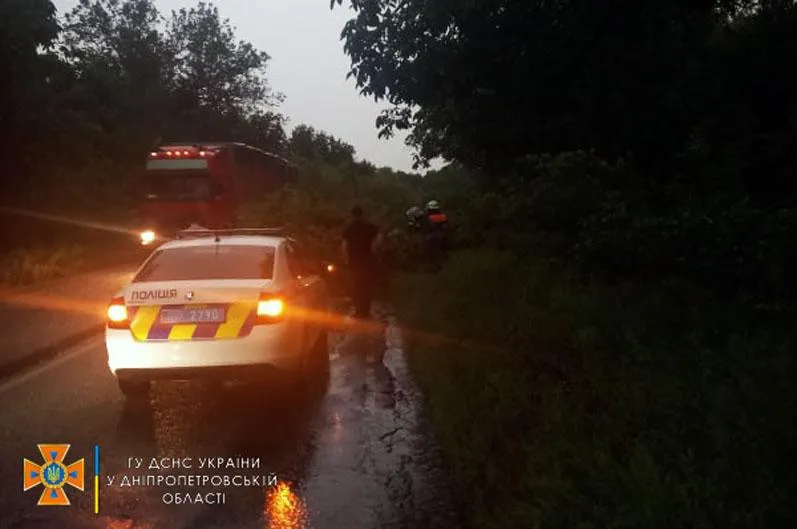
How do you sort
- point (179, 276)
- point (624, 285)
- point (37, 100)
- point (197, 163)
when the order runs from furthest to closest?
point (197, 163)
point (37, 100)
point (624, 285)
point (179, 276)

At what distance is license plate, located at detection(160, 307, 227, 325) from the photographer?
6.65 m

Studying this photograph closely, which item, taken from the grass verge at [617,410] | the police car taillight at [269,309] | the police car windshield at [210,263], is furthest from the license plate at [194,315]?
the grass verge at [617,410]

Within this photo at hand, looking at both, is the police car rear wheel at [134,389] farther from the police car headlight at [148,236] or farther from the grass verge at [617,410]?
the police car headlight at [148,236]

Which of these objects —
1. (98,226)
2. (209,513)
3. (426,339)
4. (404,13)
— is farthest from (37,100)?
(209,513)

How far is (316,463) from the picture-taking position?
18.2ft

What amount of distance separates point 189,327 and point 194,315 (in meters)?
0.11

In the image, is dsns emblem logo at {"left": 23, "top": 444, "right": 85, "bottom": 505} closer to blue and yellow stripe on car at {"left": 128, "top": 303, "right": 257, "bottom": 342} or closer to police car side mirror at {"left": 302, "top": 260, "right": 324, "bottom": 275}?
blue and yellow stripe on car at {"left": 128, "top": 303, "right": 257, "bottom": 342}

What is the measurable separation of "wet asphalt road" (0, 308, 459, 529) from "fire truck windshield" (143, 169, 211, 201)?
47.1 ft

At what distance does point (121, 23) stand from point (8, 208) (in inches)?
1132

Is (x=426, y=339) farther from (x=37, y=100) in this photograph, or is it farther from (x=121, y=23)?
(x=121, y=23)

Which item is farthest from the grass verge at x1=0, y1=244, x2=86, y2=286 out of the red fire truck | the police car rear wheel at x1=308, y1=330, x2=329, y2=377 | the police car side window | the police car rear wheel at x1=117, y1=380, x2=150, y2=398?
the police car rear wheel at x1=117, y1=380, x2=150, y2=398

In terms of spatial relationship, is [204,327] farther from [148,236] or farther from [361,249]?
[148,236]

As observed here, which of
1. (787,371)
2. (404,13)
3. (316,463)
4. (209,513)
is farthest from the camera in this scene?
(404,13)

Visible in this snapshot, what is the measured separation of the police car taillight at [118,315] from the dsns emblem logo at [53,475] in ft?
4.21
